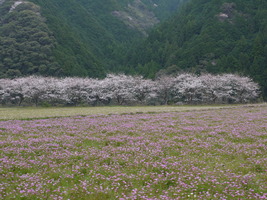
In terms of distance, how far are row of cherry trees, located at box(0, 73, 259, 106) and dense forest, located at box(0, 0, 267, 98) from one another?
9.40 meters

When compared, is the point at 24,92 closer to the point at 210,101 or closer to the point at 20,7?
the point at 210,101

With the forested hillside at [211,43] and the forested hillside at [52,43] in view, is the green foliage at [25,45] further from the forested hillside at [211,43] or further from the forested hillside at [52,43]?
the forested hillside at [211,43]

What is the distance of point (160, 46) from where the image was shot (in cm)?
12188

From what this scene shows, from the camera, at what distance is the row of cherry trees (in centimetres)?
6575

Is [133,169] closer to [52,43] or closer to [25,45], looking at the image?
[25,45]

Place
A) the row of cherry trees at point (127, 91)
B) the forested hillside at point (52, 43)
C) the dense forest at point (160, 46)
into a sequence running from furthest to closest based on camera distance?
Result: the forested hillside at point (52, 43) → the dense forest at point (160, 46) → the row of cherry trees at point (127, 91)

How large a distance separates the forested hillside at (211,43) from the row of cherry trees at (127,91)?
A: 9.54m

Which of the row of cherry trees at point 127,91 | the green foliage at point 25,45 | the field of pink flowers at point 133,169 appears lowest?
the field of pink flowers at point 133,169

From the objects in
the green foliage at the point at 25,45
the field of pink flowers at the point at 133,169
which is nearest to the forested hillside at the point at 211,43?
the green foliage at the point at 25,45

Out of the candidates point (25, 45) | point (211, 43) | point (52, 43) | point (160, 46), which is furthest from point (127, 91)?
point (160, 46)

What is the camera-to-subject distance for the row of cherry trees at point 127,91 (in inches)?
2589

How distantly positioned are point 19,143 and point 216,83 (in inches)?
2441

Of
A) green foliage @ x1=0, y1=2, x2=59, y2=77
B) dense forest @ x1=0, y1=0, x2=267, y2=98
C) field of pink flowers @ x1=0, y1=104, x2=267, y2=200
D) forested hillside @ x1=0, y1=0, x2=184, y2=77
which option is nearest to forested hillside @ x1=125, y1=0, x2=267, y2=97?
dense forest @ x1=0, y1=0, x2=267, y2=98

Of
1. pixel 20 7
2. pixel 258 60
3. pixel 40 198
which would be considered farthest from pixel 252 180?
pixel 20 7
